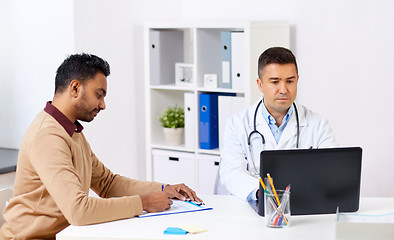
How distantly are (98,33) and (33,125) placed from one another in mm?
1537

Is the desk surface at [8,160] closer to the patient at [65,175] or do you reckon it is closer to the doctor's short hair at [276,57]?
the patient at [65,175]

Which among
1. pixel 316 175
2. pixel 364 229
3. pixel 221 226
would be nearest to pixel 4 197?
pixel 221 226

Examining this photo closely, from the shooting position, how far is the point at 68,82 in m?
2.19

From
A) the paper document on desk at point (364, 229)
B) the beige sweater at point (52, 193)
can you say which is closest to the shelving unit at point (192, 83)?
the beige sweater at point (52, 193)

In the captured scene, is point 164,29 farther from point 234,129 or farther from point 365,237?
point 365,237

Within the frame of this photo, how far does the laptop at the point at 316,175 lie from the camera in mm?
1953

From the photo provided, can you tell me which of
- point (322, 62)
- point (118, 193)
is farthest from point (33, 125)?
point (322, 62)

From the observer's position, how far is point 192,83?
3857 mm

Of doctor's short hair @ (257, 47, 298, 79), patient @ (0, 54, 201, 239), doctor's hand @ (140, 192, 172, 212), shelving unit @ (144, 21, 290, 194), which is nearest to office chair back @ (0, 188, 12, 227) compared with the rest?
Result: patient @ (0, 54, 201, 239)

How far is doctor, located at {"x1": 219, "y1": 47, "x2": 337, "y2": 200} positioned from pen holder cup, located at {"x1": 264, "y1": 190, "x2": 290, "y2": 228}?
478mm

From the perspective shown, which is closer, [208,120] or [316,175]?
[316,175]

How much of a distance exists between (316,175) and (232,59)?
5.56ft

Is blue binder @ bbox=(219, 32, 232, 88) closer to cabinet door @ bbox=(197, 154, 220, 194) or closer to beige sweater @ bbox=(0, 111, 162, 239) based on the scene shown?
cabinet door @ bbox=(197, 154, 220, 194)

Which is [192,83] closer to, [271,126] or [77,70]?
[271,126]
